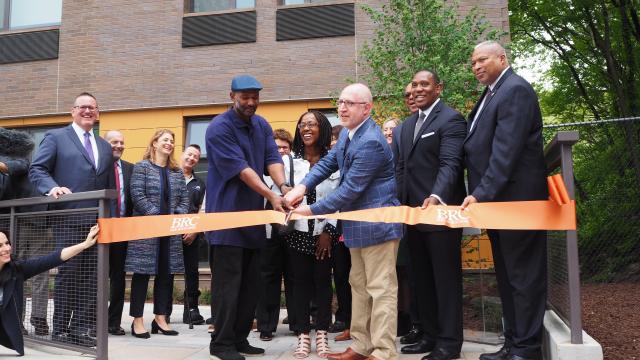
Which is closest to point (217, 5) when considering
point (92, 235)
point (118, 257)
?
point (118, 257)

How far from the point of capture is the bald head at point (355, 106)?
412cm

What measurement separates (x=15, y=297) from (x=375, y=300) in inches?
120

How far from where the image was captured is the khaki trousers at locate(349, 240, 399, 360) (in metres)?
3.87

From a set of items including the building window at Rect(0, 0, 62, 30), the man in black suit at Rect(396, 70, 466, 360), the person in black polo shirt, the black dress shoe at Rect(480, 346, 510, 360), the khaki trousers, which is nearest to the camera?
the khaki trousers

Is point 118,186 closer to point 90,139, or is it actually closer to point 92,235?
point 90,139

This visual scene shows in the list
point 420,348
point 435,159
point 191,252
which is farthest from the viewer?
point 191,252

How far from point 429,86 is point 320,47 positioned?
714 cm

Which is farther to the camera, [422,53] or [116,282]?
[422,53]

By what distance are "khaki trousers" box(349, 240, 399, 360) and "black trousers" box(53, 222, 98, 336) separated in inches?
81.3

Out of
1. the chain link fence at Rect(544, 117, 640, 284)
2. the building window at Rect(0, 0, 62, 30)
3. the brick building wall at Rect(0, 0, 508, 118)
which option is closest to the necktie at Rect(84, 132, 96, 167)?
the chain link fence at Rect(544, 117, 640, 284)

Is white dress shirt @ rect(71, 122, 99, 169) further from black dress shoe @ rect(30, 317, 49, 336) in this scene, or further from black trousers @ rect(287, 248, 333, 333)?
black trousers @ rect(287, 248, 333, 333)

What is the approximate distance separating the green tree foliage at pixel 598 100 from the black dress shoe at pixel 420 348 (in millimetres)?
3463

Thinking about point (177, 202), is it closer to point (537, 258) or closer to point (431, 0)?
point (537, 258)

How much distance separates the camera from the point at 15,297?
4.81m
